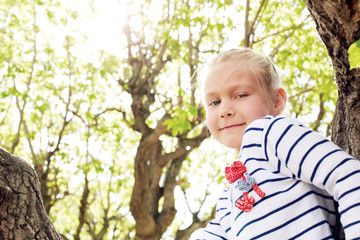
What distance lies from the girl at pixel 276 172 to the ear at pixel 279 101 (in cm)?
5

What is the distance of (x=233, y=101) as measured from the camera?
161cm

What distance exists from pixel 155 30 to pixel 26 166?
18.7ft

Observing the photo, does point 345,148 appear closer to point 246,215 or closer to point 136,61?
point 246,215

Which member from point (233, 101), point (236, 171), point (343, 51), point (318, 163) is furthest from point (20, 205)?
point (343, 51)

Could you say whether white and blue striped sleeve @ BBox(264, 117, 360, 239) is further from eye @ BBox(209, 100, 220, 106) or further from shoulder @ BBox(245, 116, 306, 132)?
eye @ BBox(209, 100, 220, 106)

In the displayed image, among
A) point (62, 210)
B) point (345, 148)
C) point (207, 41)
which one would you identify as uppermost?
point (207, 41)

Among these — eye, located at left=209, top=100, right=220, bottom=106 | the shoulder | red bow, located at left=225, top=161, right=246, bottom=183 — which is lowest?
red bow, located at left=225, top=161, right=246, bottom=183

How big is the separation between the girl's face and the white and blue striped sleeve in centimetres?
27

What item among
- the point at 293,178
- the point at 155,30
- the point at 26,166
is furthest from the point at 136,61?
the point at 293,178

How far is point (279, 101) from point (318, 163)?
664 mm

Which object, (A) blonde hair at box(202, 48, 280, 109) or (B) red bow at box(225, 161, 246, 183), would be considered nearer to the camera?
(B) red bow at box(225, 161, 246, 183)

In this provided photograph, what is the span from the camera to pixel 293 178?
4.09 ft

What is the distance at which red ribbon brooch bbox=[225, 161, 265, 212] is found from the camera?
129 cm

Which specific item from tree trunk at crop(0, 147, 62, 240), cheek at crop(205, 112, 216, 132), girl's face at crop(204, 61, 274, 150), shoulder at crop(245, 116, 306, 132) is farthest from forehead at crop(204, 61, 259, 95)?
tree trunk at crop(0, 147, 62, 240)
